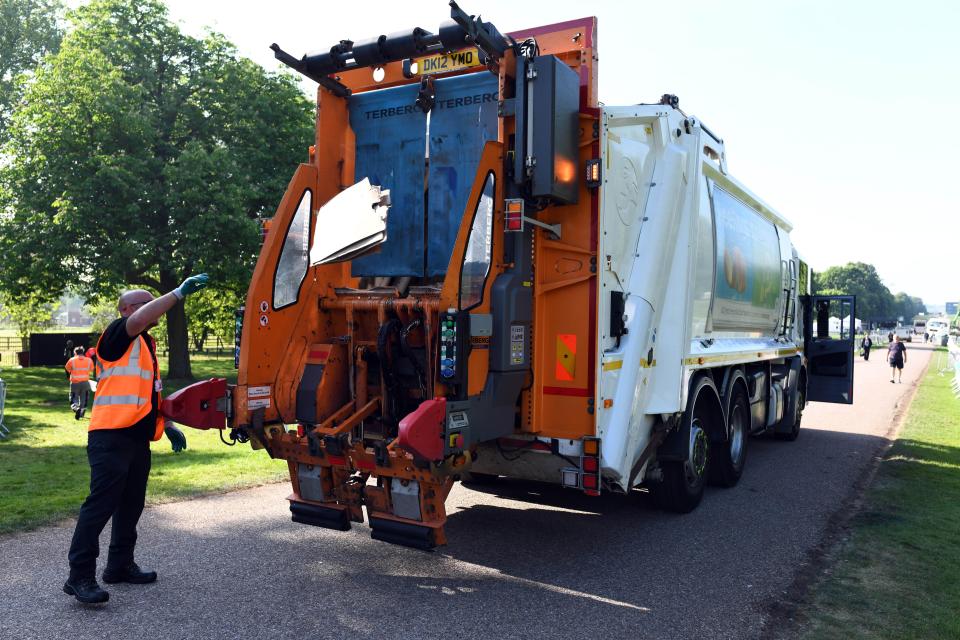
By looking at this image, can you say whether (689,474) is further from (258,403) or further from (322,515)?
(258,403)

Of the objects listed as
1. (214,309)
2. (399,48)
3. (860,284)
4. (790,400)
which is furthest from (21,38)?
(860,284)

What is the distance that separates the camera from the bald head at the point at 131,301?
4.45m

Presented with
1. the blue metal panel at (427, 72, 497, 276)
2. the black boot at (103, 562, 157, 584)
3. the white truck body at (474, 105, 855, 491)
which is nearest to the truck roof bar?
the blue metal panel at (427, 72, 497, 276)

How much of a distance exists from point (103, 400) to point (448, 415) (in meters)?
1.97

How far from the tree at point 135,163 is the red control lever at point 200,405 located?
46.5 ft

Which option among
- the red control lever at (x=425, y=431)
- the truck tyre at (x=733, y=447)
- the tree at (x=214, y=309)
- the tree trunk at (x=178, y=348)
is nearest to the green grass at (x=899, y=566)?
the truck tyre at (x=733, y=447)

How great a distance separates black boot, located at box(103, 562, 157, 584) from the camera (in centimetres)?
441

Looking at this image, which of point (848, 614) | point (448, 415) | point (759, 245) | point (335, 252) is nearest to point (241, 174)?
point (759, 245)

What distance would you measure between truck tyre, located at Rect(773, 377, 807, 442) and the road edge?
1.97m

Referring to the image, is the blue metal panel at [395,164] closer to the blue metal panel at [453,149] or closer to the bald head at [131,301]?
the blue metal panel at [453,149]

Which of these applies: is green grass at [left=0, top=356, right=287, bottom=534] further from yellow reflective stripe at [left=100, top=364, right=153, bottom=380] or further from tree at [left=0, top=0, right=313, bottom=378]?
tree at [left=0, top=0, right=313, bottom=378]

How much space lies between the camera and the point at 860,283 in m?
120

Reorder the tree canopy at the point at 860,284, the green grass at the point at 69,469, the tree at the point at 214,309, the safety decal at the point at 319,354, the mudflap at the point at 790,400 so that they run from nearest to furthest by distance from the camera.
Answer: the safety decal at the point at 319,354 < the green grass at the point at 69,469 < the mudflap at the point at 790,400 < the tree at the point at 214,309 < the tree canopy at the point at 860,284

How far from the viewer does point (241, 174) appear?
19047 mm
